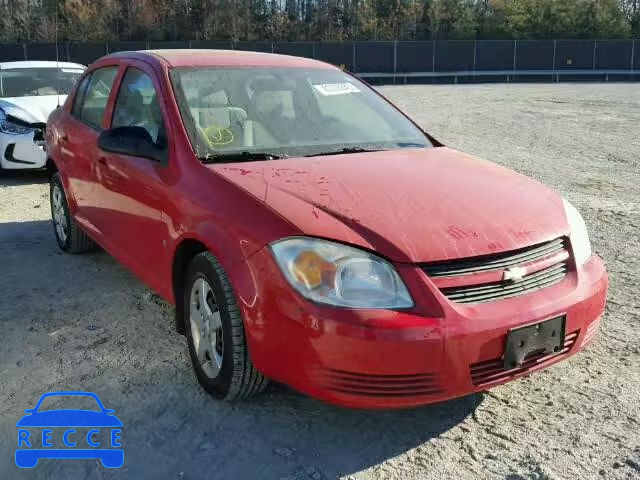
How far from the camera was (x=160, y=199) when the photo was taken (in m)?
3.33

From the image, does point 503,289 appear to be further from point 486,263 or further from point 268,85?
point 268,85

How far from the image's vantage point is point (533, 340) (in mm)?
2588

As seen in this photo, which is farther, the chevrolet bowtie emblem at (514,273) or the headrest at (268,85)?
the headrest at (268,85)

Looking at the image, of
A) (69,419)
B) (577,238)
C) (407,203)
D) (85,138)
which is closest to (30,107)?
(85,138)

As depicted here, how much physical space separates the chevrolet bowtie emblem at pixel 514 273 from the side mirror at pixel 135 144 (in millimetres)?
1751

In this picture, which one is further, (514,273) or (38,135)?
(38,135)

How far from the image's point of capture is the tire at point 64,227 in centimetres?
512

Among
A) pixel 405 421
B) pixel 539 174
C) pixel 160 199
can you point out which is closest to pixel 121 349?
pixel 160 199

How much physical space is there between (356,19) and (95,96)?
4703cm

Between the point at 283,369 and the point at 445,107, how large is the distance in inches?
693

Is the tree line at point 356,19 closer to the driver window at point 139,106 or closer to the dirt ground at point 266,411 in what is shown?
the driver window at point 139,106

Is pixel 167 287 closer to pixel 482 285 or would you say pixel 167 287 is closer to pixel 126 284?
pixel 126 284

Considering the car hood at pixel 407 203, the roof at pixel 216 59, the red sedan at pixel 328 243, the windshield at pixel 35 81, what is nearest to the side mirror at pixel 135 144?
the red sedan at pixel 328 243

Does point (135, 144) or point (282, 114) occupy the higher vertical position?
point (282, 114)
